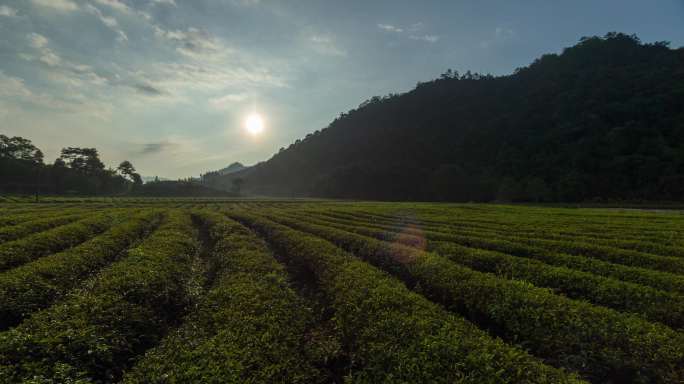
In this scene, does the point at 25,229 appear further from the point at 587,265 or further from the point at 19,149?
the point at 19,149

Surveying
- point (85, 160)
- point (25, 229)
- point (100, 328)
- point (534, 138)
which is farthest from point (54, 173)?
point (534, 138)

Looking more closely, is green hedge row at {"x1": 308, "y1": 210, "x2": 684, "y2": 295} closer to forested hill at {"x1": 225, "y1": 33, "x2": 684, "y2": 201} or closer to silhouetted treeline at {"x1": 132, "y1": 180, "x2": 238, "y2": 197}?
forested hill at {"x1": 225, "y1": 33, "x2": 684, "y2": 201}

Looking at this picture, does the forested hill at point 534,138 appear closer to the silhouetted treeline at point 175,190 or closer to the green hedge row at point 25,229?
the silhouetted treeline at point 175,190

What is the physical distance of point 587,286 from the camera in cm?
1084

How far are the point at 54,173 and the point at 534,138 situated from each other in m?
192

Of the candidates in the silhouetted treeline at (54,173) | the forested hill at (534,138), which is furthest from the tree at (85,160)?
the forested hill at (534,138)

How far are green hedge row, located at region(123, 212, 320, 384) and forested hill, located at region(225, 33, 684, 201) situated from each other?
9423cm

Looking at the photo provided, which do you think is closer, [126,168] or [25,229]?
[25,229]

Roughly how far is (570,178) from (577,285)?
90.2 meters

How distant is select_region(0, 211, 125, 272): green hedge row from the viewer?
47.6ft

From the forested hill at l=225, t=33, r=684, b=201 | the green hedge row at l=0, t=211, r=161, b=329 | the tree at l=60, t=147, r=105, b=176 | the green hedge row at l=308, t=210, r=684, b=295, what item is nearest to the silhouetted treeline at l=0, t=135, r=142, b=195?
the tree at l=60, t=147, r=105, b=176

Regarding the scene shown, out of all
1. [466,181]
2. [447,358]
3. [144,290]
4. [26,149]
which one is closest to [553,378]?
[447,358]

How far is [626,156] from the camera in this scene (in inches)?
3282

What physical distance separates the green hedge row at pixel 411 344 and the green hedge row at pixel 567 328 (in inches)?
46.0
